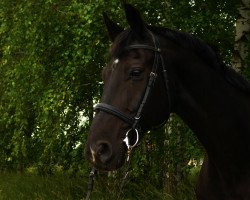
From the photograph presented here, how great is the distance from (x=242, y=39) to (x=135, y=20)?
4.50m

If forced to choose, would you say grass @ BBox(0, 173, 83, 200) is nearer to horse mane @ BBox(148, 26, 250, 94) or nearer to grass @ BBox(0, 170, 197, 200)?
grass @ BBox(0, 170, 197, 200)

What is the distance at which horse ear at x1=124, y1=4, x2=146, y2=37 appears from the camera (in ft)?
11.0

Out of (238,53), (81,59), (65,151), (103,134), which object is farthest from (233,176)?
(65,151)

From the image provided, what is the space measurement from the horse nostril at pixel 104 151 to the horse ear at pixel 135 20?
2.83ft

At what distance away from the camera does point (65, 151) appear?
10.3 meters

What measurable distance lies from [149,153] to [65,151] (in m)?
2.18

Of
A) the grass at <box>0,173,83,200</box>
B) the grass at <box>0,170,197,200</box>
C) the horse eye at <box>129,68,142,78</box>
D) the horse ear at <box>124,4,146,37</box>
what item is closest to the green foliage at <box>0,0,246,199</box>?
the grass at <box>0,170,197,200</box>

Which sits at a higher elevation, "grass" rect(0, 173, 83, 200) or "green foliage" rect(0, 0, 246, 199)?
"green foliage" rect(0, 0, 246, 199)

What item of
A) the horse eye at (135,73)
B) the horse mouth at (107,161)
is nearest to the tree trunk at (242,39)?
the horse eye at (135,73)

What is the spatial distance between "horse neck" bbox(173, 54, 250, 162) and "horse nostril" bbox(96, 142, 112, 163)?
0.72 metres

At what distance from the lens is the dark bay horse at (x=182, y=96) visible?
329cm

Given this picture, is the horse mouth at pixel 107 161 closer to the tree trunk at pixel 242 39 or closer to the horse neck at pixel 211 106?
the horse neck at pixel 211 106

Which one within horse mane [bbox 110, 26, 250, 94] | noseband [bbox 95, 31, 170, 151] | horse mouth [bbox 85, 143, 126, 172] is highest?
horse mane [bbox 110, 26, 250, 94]

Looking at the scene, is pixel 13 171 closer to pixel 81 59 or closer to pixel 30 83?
pixel 30 83
